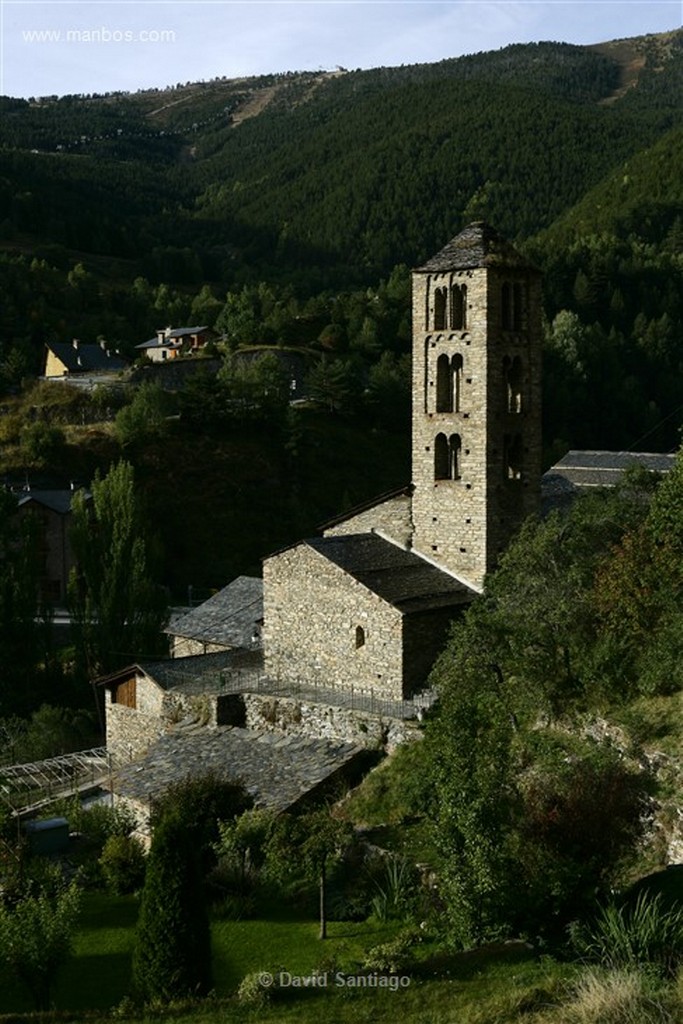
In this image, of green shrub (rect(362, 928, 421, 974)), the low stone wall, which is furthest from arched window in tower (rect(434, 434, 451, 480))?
green shrub (rect(362, 928, 421, 974))

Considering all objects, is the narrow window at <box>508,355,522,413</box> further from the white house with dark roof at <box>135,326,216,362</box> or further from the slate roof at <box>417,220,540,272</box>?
the white house with dark roof at <box>135,326,216,362</box>

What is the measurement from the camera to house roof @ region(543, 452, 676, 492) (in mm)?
35688

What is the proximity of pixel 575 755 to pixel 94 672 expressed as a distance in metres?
21.2

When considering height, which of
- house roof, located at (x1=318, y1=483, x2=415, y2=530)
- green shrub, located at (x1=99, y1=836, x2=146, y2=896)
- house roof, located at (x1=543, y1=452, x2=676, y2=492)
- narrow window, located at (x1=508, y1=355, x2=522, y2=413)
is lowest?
green shrub, located at (x1=99, y1=836, x2=146, y2=896)

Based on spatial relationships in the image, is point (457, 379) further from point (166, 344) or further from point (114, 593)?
point (166, 344)

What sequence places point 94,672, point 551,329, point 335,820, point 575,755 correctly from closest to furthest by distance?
1. point 575,755
2. point 335,820
3. point 94,672
4. point 551,329

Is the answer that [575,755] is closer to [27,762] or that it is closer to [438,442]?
[438,442]

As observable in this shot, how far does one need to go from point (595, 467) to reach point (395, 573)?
1564 cm

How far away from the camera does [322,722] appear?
24172mm

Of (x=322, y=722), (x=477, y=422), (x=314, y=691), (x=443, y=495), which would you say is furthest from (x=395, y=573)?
(x=477, y=422)

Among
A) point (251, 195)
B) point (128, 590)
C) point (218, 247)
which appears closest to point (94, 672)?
point (128, 590)

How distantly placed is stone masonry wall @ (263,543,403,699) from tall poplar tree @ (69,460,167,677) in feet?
31.8

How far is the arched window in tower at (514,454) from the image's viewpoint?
27500 mm

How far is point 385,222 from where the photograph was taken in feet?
480
